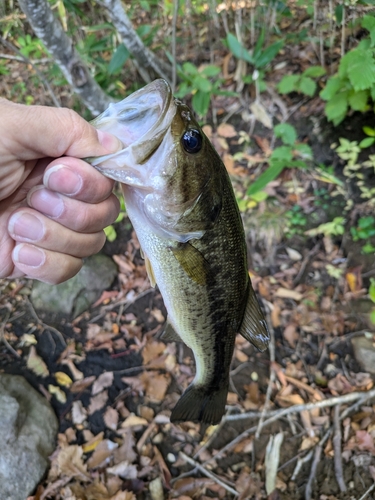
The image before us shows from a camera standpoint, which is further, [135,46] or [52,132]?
[135,46]

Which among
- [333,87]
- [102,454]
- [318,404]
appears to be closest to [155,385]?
[102,454]

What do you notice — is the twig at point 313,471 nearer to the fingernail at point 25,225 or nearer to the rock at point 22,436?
the rock at point 22,436

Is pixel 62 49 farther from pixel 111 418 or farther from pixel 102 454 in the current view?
pixel 102 454

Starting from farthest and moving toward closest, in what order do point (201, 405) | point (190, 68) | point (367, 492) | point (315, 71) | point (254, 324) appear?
point (315, 71), point (190, 68), point (367, 492), point (201, 405), point (254, 324)

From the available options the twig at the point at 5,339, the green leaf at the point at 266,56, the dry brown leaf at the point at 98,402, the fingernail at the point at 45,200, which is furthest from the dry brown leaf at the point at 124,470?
the green leaf at the point at 266,56

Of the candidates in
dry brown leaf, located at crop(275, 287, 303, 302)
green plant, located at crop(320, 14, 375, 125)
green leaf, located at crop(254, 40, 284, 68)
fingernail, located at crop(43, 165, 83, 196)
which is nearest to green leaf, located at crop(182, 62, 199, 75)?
green leaf, located at crop(254, 40, 284, 68)

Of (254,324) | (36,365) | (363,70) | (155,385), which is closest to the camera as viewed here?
(254,324)

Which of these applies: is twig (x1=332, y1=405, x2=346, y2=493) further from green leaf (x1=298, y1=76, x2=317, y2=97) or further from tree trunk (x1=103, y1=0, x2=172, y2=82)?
tree trunk (x1=103, y1=0, x2=172, y2=82)

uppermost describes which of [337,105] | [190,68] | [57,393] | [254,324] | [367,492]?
[190,68]

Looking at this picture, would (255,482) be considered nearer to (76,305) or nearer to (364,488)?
(364,488)

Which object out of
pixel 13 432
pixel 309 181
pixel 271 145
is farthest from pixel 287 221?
pixel 13 432
